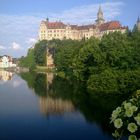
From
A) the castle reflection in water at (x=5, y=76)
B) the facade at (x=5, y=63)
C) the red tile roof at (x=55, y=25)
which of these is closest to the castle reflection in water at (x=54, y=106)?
the castle reflection in water at (x=5, y=76)

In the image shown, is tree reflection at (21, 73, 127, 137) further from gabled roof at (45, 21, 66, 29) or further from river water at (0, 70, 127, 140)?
gabled roof at (45, 21, 66, 29)

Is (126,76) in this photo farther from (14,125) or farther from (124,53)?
(14,125)

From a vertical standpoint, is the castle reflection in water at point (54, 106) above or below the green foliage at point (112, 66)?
below

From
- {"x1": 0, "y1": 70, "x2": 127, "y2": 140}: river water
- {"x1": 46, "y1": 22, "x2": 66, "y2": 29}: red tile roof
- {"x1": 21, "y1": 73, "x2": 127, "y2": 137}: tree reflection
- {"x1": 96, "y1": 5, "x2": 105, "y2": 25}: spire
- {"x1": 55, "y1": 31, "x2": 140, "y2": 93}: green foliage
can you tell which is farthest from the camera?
{"x1": 96, "y1": 5, "x2": 105, "y2": 25}: spire

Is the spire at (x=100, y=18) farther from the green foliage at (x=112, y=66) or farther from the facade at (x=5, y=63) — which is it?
the green foliage at (x=112, y=66)

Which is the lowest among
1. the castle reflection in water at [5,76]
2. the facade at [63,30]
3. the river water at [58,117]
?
the river water at [58,117]

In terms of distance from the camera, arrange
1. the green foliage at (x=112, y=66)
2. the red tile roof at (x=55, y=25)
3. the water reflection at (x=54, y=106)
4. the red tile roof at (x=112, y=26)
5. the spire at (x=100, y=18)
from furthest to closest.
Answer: the spire at (x=100, y=18), the red tile roof at (x=55, y=25), the red tile roof at (x=112, y=26), the green foliage at (x=112, y=66), the water reflection at (x=54, y=106)

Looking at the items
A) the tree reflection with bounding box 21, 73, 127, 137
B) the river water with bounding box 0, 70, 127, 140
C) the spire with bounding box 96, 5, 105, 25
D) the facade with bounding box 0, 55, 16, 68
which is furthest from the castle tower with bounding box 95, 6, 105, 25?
the river water with bounding box 0, 70, 127, 140

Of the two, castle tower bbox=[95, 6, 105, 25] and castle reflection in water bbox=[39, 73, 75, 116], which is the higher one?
castle tower bbox=[95, 6, 105, 25]

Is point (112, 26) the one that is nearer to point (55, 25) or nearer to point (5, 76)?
point (55, 25)

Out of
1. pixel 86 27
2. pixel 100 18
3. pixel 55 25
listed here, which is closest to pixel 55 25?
pixel 55 25

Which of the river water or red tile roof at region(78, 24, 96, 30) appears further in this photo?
red tile roof at region(78, 24, 96, 30)

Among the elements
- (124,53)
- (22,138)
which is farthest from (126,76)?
(22,138)

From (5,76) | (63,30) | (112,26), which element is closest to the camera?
(5,76)
